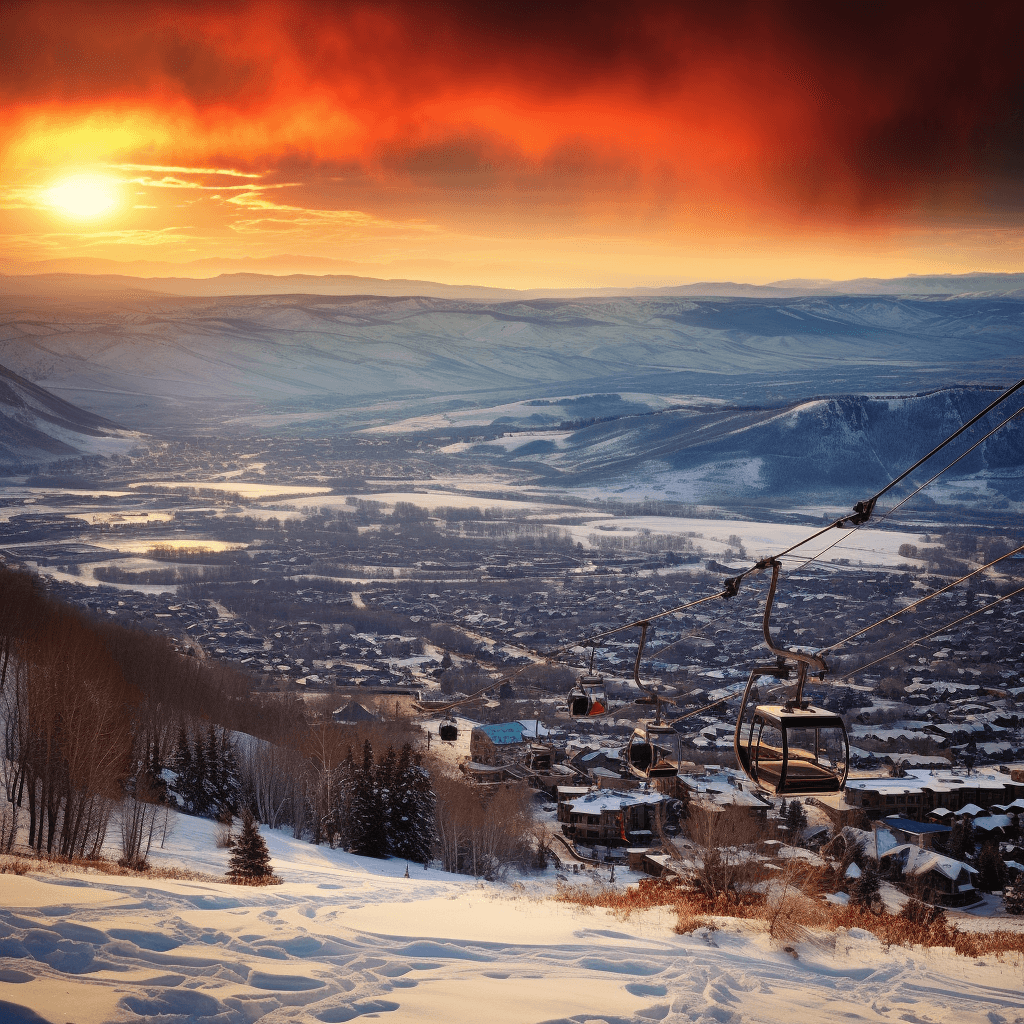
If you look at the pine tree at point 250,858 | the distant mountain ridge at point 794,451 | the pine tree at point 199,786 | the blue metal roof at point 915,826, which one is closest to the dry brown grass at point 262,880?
the pine tree at point 250,858

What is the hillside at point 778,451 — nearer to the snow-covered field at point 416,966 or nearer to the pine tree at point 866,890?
the pine tree at point 866,890

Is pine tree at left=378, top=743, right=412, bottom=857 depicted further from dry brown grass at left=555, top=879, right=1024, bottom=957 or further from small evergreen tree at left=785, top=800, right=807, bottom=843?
small evergreen tree at left=785, top=800, right=807, bottom=843

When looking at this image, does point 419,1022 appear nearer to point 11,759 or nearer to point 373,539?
point 11,759

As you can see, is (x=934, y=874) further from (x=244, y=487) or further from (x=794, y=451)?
(x=794, y=451)

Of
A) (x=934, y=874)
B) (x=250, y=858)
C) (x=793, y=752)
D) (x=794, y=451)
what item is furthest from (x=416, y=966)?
(x=794, y=451)

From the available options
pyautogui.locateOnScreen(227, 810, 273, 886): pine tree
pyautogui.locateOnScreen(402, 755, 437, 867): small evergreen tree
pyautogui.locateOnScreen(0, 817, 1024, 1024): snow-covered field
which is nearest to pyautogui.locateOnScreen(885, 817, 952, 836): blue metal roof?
pyautogui.locateOnScreen(402, 755, 437, 867): small evergreen tree

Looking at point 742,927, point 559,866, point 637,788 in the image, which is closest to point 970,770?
point 637,788
